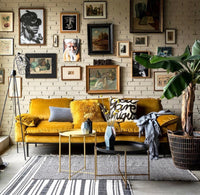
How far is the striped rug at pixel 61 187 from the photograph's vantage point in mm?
2816

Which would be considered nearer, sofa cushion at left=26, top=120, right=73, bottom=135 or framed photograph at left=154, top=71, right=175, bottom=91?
sofa cushion at left=26, top=120, right=73, bottom=135

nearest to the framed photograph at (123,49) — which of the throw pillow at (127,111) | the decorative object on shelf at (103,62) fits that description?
the decorative object on shelf at (103,62)

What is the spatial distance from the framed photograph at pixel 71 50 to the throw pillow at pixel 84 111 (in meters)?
1.05

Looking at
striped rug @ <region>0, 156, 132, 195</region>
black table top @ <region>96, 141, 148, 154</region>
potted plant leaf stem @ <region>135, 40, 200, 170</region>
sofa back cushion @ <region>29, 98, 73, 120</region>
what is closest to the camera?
striped rug @ <region>0, 156, 132, 195</region>

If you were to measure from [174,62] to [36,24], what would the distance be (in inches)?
121

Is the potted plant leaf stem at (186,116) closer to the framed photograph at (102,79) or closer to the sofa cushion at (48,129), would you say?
the sofa cushion at (48,129)

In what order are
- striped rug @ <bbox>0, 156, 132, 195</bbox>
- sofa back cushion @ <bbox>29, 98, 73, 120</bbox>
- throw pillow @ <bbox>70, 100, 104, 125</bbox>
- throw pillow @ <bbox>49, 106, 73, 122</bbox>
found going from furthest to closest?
1. sofa back cushion @ <bbox>29, 98, 73, 120</bbox>
2. throw pillow @ <bbox>49, 106, 73, 122</bbox>
3. throw pillow @ <bbox>70, 100, 104, 125</bbox>
4. striped rug @ <bbox>0, 156, 132, 195</bbox>

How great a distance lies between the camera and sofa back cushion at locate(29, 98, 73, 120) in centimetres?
509

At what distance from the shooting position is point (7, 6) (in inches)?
217

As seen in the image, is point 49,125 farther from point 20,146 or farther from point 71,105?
point 20,146

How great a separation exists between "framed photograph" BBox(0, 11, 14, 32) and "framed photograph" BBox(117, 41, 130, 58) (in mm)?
2138

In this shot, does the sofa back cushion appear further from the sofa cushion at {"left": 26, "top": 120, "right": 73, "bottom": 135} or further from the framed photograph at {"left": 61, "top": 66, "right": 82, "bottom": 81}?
the sofa cushion at {"left": 26, "top": 120, "right": 73, "bottom": 135}

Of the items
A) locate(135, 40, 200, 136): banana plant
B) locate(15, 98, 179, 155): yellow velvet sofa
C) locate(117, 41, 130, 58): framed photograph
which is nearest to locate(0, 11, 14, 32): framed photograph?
locate(15, 98, 179, 155): yellow velvet sofa

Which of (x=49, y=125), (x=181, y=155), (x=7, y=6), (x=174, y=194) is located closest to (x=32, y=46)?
(x=7, y=6)
